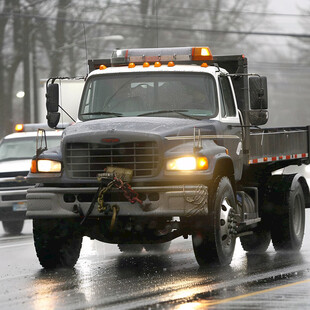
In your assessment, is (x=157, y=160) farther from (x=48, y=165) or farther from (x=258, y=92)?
(x=258, y=92)

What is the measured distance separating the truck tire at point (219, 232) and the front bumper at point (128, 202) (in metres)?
0.32

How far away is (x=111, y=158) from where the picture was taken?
11867mm

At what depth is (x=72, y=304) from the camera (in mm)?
9672

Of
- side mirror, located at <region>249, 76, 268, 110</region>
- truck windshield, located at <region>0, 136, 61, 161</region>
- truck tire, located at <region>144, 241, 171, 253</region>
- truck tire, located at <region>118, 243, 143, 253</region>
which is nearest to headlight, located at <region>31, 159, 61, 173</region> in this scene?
side mirror, located at <region>249, 76, 268, 110</region>

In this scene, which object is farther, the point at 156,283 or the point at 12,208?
the point at 12,208

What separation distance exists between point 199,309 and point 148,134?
309 centimetres

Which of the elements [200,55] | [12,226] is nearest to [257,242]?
[200,55]

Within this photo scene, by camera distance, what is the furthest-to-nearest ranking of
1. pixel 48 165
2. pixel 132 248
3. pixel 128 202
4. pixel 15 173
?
pixel 15 173, pixel 132 248, pixel 48 165, pixel 128 202

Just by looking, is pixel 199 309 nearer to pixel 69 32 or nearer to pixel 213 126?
pixel 213 126

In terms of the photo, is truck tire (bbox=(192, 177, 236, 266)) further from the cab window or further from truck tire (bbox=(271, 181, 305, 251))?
truck tire (bbox=(271, 181, 305, 251))

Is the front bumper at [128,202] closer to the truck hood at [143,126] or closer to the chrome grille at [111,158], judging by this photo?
the chrome grille at [111,158]

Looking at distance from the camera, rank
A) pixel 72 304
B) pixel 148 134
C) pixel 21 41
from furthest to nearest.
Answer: pixel 21 41 → pixel 148 134 → pixel 72 304

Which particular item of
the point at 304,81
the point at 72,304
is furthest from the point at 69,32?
the point at 72,304

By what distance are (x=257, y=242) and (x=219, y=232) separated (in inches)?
118
